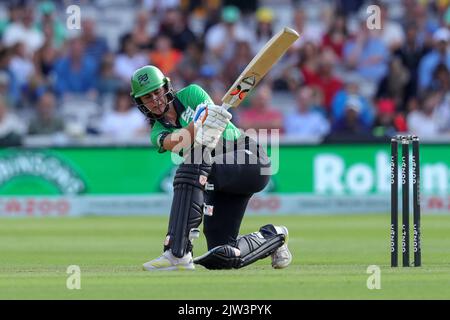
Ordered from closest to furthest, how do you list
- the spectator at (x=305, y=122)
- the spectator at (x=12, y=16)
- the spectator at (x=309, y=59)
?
the spectator at (x=305, y=122) → the spectator at (x=309, y=59) → the spectator at (x=12, y=16)

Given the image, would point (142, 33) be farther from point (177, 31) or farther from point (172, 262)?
point (172, 262)

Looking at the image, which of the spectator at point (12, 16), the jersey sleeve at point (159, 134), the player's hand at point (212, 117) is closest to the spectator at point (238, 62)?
the spectator at point (12, 16)

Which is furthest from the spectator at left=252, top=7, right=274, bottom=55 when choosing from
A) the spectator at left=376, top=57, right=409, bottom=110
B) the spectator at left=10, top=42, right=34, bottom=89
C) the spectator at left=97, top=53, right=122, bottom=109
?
the spectator at left=10, top=42, right=34, bottom=89

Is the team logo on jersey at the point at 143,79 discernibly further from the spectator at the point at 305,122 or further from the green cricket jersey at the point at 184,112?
the spectator at the point at 305,122

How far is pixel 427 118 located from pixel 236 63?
2777 mm

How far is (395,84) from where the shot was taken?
16.7 metres

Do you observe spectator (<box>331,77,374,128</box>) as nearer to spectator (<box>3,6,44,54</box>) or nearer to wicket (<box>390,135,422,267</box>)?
spectator (<box>3,6,44,54</box>)

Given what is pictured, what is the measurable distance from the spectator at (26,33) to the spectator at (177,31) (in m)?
1.92

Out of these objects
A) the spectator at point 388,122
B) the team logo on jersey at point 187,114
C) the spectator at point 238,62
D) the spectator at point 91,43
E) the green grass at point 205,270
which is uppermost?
the spectator at point 91,43

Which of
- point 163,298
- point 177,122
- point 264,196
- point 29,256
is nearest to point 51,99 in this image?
point 264,196

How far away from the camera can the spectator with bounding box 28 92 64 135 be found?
15.9 m

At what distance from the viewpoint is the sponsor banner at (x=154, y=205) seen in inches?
580

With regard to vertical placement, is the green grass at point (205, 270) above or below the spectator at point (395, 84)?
below
